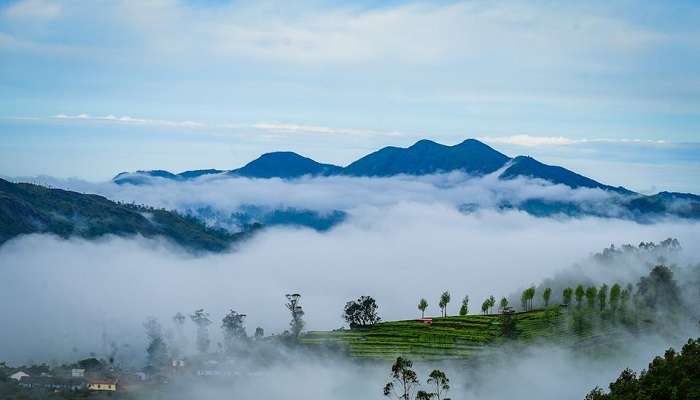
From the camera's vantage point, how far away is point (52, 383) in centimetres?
12425

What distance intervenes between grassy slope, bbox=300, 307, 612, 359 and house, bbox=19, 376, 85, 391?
42036 mm

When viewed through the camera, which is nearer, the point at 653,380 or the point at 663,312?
the point at 653,380

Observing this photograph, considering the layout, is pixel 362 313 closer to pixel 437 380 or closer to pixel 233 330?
A: pixel 233 330

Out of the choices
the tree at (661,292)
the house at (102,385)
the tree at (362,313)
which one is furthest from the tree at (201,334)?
the tree at (661,292)

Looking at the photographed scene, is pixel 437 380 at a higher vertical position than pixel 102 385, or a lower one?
higher

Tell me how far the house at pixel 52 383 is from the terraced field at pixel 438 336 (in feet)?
139

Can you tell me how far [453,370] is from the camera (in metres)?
119

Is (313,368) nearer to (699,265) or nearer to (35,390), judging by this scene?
(35,390)

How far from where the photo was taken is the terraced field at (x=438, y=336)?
132625 millimetres

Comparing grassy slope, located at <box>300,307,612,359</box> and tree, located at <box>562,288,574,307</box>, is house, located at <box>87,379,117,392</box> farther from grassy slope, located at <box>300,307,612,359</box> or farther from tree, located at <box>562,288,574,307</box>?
tree, located at <box>562,288,574,307</box>

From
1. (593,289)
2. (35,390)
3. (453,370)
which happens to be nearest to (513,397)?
(453,370)

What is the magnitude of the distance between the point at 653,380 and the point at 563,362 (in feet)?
200

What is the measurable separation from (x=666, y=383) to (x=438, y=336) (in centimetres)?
8197

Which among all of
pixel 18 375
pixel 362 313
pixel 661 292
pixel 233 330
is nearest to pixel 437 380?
pixel 18 375
